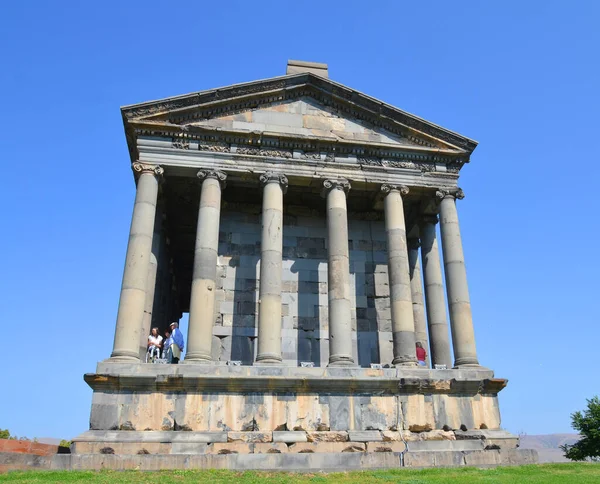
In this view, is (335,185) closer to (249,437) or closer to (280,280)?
(280,280)

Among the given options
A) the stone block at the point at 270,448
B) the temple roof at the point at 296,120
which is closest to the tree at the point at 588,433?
the temple roof at the point at 296,120

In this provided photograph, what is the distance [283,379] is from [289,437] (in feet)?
5.37

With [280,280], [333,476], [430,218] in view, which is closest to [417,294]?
[430,218]

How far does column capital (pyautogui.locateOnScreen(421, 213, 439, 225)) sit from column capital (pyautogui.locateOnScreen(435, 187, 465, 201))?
1.87m

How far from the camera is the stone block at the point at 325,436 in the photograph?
51.1 ft

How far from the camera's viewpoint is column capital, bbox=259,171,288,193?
781 inches

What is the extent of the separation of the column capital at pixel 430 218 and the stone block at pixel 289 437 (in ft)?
36.0

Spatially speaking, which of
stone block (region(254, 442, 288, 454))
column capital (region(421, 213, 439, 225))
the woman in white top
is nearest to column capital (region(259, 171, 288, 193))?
column capital (region(421, 213, 439, 225))

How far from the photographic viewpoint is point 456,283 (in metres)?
19.4

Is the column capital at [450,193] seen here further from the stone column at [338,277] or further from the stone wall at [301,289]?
the stone column at [338,277]

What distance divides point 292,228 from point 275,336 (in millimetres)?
6185

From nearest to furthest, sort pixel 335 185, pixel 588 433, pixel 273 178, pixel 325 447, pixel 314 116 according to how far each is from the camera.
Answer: pixel 325 447 → pixel 273 178 → pixel 335 185 → pixel 314 116 → pixel 588 433

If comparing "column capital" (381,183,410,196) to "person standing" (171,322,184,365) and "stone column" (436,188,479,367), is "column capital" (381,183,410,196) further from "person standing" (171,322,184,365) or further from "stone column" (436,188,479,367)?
"person standing" (171,322,184,365)

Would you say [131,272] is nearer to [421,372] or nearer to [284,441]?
[284,441]
